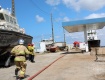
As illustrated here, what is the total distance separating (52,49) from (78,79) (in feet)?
119

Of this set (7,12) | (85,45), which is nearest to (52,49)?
(85,45)

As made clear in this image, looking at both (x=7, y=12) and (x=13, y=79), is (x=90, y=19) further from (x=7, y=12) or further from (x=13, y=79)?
(x=13, y=79)

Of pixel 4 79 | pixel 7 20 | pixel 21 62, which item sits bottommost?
pixel 4 79

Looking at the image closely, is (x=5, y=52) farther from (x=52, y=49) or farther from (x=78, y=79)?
(x=52, y=49)

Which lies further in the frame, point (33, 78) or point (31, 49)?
point (31, 49)

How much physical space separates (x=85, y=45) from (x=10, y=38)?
18.5 metres

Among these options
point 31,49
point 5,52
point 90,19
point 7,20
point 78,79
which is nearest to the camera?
point 78,79

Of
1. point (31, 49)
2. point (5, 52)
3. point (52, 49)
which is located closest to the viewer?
point (5, 52)

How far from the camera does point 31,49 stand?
750 inches

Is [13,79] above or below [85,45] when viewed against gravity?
below

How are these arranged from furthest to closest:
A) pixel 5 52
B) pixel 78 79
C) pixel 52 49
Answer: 1. pixel 52 49
2. pixel 5 52
3. pixel 78 79

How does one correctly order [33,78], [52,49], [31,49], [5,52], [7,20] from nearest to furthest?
1. [33,78]
2. [5,52]
3. [31,49]
4. [7,20]
5. [52,49]

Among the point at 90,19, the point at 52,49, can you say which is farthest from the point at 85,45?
the point at 52,49

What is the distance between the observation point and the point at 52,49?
4606cm
